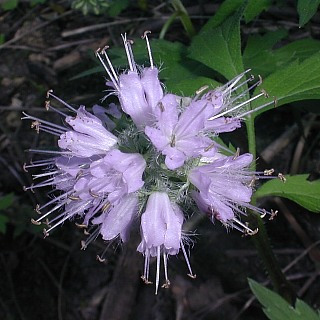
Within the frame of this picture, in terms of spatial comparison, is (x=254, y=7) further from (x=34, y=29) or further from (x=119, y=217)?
(x=34, y=29)

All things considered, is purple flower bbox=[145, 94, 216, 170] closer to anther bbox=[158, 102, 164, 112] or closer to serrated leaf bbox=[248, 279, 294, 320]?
anther bbox=[158, 102, 164, 112]

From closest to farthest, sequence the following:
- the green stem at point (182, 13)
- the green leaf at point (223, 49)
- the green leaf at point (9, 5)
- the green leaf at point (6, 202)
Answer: the green leaf at point (223, 49) → the green stem at point (182, 13) → the green leaf at point (6, 202) → the green leaf at point (9, 5)

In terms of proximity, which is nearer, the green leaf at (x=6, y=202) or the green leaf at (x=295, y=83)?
the green leaf at (x=295, y=83)

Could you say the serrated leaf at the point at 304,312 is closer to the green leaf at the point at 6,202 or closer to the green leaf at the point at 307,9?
the green leaf at the point at 307,9

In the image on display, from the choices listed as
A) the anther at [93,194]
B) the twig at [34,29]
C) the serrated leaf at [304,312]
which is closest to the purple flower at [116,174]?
the anther at [93,194]

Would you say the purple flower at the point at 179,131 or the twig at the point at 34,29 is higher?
the purple flower at the point at 179,131

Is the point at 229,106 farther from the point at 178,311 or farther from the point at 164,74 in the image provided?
the point at 178,311
